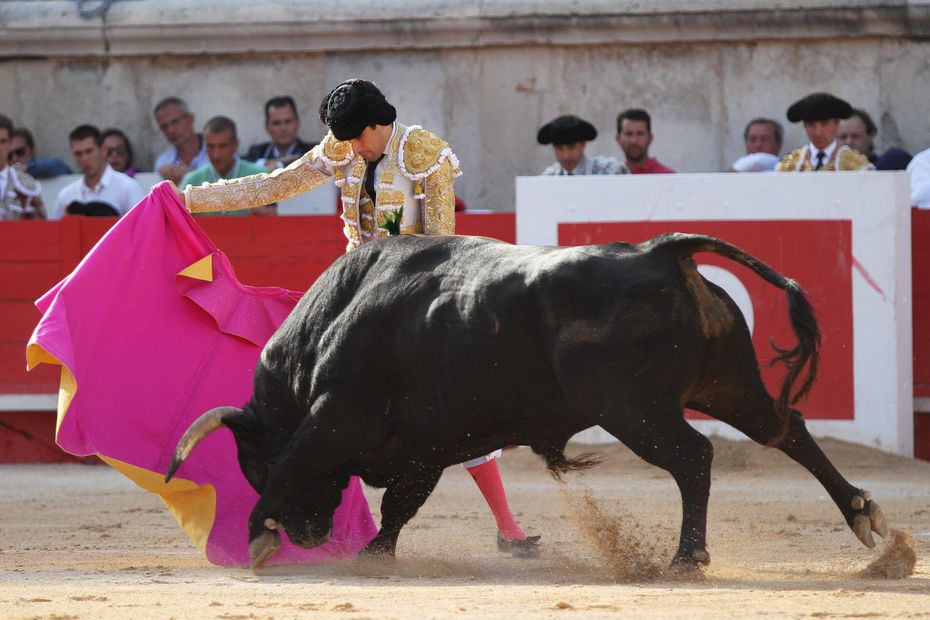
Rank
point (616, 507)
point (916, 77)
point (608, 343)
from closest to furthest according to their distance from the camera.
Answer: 1. point (608, 343)
2. point (616, 507)
3. point (916, 77)

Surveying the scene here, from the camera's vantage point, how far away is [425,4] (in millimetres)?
9484

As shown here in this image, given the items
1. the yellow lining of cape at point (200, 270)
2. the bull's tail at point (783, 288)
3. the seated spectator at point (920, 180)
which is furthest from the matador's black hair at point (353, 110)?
the seated spectator at point (920, 180)

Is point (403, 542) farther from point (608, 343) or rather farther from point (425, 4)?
point (425, 4)

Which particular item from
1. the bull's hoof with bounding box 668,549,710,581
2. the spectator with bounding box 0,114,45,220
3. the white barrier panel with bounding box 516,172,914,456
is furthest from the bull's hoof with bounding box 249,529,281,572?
the spectator with bounding box 0,114,45,220

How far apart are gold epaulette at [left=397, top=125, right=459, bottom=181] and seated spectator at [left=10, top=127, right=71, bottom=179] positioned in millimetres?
4643

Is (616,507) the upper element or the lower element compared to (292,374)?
lower

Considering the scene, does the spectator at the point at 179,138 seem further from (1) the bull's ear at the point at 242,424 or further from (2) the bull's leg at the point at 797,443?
(2) the bull's leg at the point at 797,443

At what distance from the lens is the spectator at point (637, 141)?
308 inches

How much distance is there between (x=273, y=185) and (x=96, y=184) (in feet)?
11.3

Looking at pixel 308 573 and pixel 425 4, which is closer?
pixel 308 573

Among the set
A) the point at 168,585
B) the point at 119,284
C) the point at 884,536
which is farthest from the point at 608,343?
the point at 119,284

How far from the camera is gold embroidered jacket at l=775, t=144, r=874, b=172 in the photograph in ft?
23.9

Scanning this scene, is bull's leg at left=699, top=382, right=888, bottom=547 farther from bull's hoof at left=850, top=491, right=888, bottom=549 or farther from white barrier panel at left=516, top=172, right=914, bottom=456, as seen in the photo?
white barrier panel at left=516, top=172, right=914, bottom=456

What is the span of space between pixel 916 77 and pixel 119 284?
17.6 feet
